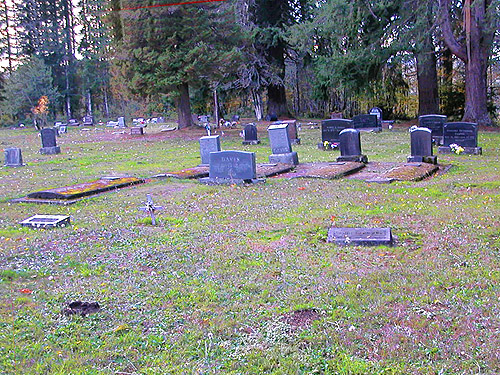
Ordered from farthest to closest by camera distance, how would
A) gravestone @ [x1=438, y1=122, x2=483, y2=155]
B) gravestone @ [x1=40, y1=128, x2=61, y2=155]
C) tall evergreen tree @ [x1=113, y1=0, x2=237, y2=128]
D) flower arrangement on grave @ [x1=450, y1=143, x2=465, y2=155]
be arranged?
1. tall evergreen tree @ [x1=113, y1=0, x2=237, y2=128]
2. gravestone @ [x1=40, y1=128, x2=61, y2=155]
3. gravestone @ [x1=438, y1=122, x2=483, y2=155]
4. flower arrangement on grave @ [x1=450, y1=143, x2=465, y2=155]

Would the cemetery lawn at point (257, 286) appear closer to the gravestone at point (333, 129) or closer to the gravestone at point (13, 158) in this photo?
the gravestone at point (13, 158)

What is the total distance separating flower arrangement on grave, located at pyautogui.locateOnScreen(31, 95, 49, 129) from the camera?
43969 mm

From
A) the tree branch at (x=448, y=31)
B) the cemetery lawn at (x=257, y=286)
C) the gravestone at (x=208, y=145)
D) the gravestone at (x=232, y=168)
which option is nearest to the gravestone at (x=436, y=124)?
the tree branch at (x=448, y=31)

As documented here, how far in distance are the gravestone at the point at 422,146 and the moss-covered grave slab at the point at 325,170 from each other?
1.56 m

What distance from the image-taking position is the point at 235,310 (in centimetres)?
443

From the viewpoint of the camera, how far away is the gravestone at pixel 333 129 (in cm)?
1904

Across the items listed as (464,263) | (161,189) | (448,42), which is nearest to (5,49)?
(448,42)

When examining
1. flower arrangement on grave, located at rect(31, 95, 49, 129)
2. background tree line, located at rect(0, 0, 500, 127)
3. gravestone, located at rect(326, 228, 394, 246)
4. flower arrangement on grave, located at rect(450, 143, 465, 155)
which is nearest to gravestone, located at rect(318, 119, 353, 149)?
flower arrangement on grave, located at rect(450, 143, 465, 155)

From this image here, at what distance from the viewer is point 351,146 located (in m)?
14.3

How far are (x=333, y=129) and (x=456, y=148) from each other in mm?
4857

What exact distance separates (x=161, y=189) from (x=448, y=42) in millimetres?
18106

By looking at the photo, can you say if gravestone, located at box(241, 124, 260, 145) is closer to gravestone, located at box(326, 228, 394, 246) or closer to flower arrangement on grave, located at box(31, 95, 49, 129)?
gravestone, located at box(326, 228, 394, 246)

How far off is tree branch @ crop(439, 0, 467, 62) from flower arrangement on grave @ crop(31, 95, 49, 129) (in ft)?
111

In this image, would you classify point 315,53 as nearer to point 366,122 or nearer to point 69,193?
point 366,122
